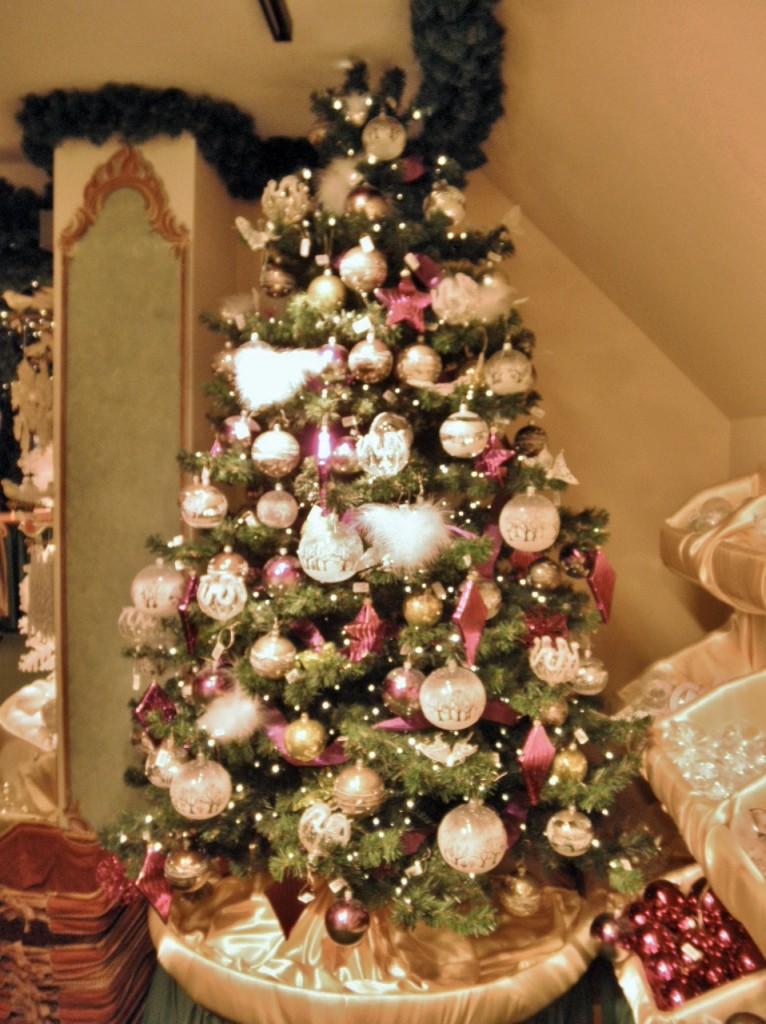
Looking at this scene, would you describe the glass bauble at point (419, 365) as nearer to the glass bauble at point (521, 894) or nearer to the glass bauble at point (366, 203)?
the glass bauble at point (366, 203)

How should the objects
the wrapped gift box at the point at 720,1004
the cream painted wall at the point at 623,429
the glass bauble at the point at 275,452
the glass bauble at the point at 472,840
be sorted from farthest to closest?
the cream painted wall at the point at 623,429
the glass bauble at the point at 275,452
the glass bauble at the point at 472,840
the wrapped gift box at the point at 720,1004

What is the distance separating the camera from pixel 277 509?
5.07ft

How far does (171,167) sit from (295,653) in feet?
5.16

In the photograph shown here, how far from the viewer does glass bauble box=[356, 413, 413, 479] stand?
142cm

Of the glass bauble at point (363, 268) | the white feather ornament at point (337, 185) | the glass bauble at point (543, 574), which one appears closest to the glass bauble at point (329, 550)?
the glass bauble at point (543, 574)

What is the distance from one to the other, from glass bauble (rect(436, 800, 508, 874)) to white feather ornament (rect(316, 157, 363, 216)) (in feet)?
4.55

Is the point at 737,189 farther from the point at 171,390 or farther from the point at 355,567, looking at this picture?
the point at 171,390

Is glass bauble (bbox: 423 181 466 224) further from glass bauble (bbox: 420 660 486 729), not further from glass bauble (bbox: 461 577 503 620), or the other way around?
glass bauble (bbox: 420 660 486 729)

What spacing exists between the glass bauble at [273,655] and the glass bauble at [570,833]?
25.6 inches

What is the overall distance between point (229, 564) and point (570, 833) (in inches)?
36.1

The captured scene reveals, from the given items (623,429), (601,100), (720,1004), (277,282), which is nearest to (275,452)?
(277,282)

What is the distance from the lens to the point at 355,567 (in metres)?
1.43

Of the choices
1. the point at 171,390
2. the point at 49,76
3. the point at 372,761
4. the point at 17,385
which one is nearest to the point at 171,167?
the point at 49,76

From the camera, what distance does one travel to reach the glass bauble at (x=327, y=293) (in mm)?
1612
